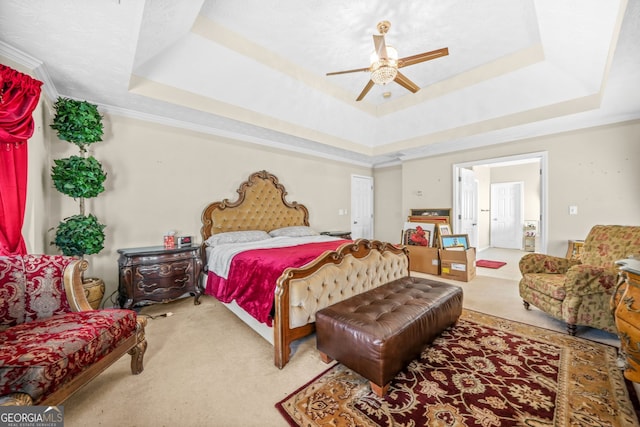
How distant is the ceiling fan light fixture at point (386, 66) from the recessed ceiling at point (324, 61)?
0.55m

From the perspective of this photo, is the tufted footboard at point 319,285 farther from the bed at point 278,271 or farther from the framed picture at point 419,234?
the framed picture at point 419,234

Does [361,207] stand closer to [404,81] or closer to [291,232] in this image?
[291,232]

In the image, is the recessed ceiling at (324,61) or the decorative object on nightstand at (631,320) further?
the recessed ceiling at (324,61)

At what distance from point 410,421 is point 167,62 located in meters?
4.21

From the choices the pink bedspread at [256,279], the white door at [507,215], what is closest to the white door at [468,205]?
the white door at [507,215]

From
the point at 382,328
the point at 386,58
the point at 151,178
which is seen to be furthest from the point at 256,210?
the point at 382,328

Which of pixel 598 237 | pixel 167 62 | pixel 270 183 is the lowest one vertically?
pixel 598 237

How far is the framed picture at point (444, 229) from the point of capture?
16.1ft

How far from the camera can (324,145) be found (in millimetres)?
5027

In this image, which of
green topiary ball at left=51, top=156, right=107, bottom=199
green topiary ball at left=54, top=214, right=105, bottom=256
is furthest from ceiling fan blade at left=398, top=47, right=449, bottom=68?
green topiary ball at left=54, top=214, right=105, bottom=256

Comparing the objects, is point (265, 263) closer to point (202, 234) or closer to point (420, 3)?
point (202, 234)

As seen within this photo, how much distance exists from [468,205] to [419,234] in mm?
1520

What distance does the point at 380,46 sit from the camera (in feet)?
7.43

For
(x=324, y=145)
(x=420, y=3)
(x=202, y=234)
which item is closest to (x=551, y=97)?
(x=420, y=3)
